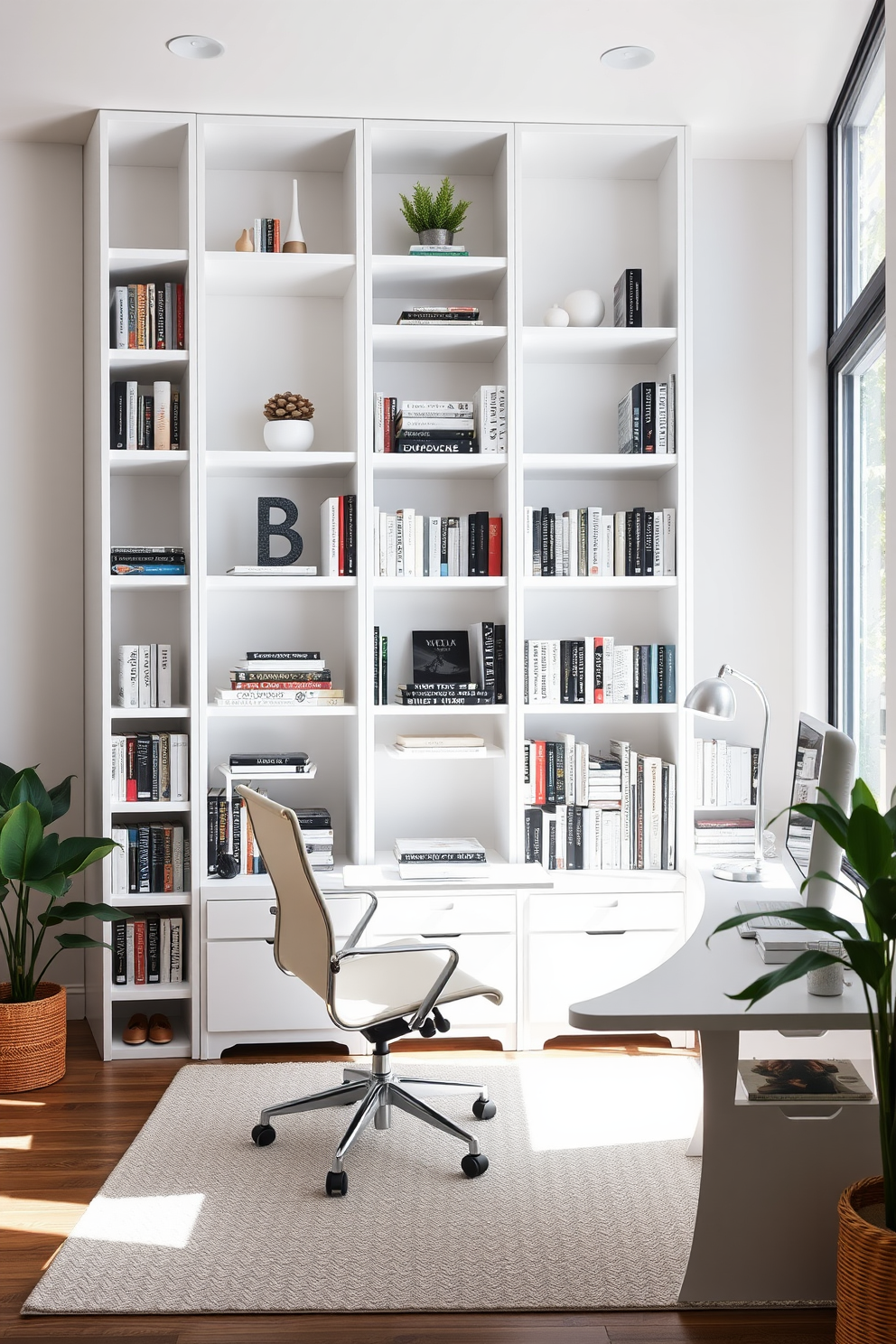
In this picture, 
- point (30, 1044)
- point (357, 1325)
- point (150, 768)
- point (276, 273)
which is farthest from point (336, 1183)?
point (276, 273)

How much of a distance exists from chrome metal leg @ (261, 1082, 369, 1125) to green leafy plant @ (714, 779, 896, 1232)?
1406 millimetres

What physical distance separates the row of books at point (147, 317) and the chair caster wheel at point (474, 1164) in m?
2.56

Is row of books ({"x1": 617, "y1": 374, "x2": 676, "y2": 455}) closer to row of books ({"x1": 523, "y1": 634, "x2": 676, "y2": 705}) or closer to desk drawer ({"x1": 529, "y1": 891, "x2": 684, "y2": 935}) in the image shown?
row of books ({"x1": 523, "y1": 634, "x2": 676, "y2": 705})

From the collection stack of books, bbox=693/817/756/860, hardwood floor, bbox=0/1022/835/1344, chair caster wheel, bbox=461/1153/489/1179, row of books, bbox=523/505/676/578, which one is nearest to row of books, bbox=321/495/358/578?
row of books, bbox=523/505/676/578

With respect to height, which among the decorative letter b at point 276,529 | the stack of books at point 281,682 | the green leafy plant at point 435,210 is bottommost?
the stack of books at point 281,682

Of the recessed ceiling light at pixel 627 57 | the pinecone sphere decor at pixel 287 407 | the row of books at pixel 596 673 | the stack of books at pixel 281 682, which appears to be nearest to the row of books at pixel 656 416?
the row of books at pixel 596 673

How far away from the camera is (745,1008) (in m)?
2.08

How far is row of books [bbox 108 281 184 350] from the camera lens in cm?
371

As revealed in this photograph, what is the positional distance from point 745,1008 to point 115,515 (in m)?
2.75

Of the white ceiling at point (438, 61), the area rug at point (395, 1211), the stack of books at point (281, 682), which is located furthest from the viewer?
the stack of books at point (281, 682)

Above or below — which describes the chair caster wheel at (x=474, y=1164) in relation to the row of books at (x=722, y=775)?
below

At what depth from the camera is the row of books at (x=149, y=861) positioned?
369cm

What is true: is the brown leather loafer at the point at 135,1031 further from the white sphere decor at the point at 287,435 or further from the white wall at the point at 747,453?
the white wall at the point at 747,453

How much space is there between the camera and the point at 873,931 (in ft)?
6.55
